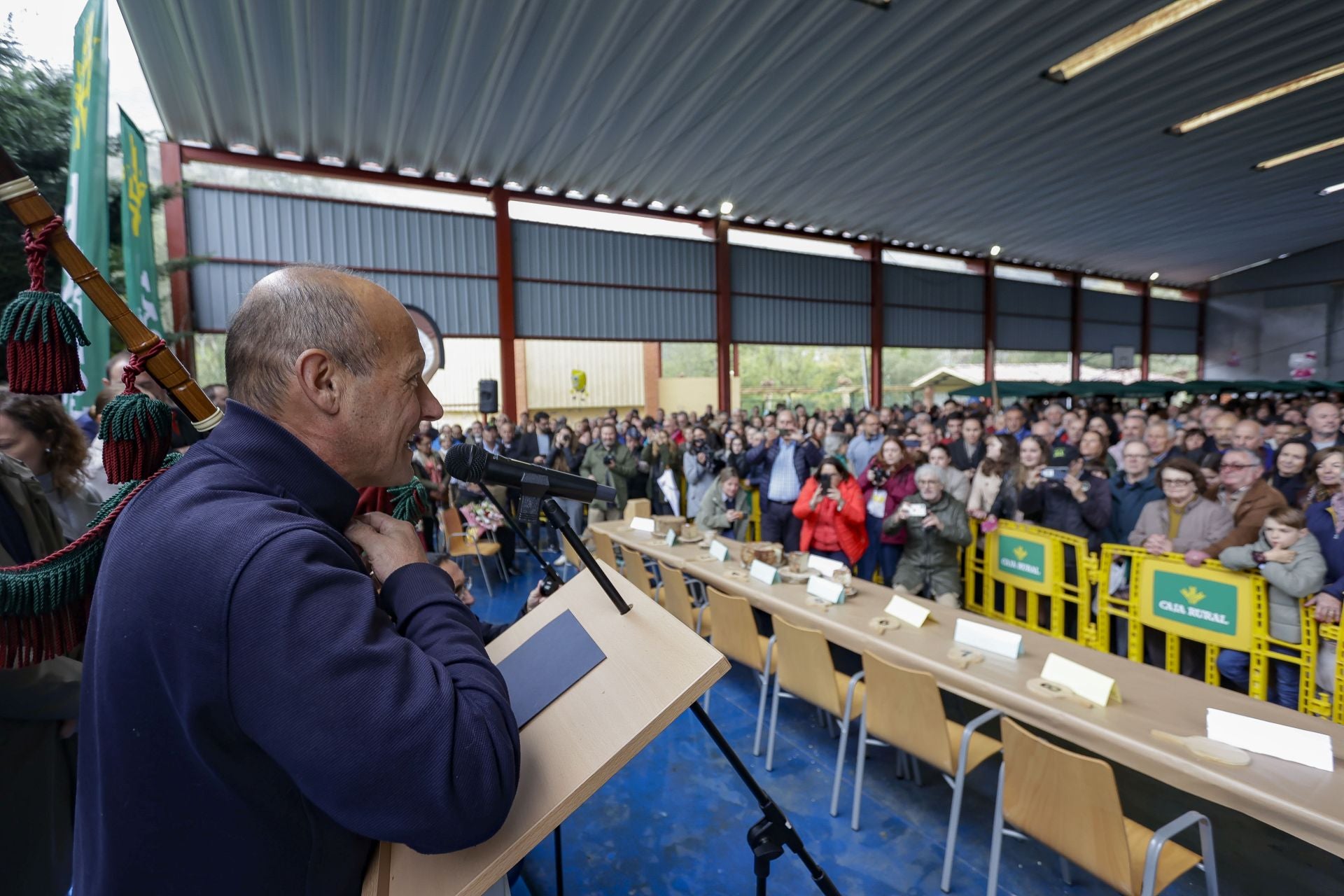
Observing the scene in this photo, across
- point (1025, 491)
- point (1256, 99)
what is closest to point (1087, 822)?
point (1025, 491)

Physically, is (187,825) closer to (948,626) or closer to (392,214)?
(948,626)

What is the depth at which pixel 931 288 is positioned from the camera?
1520 centimetres

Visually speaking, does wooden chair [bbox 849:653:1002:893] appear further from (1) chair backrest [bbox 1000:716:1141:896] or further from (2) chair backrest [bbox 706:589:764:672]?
(2) chair backrest [bbox 706:589:764:672]

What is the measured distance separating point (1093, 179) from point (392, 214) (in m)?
12.1

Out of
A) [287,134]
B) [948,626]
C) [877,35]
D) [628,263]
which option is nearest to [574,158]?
[628,263]

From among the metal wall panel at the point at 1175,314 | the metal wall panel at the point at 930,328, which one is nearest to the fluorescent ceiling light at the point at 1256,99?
the metal wall panel at the point at 930,328

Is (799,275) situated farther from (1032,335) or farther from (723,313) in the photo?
(1032,335)

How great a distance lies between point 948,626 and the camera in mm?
2869

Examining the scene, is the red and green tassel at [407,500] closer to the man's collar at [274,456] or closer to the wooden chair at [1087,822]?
the man's collar at [274,456]

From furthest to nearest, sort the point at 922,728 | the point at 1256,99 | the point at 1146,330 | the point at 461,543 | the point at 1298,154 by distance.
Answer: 1. the point at 1146,330
2. the point at 1298,154
3. the point at 1256,99
4. the point at 461,543
5. the point at 922,728

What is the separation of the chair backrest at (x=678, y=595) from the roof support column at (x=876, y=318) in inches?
442

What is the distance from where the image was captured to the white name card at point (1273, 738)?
67.1 inches

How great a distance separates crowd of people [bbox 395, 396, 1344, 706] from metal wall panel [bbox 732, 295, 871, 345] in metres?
5.56

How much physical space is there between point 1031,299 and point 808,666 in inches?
703
